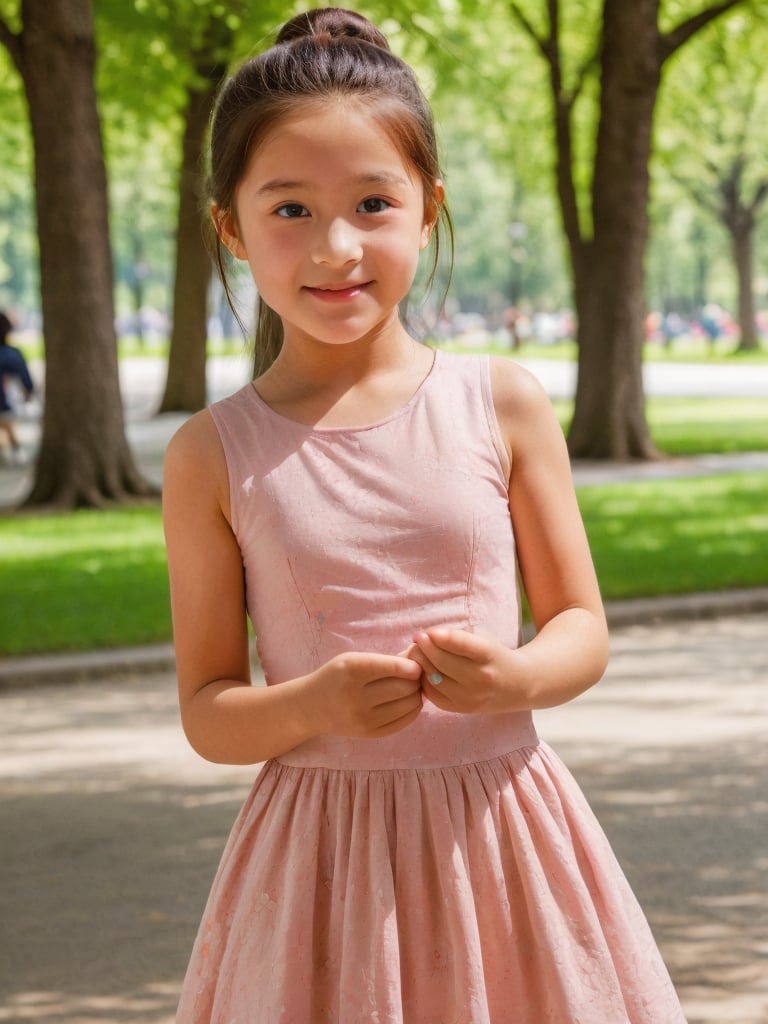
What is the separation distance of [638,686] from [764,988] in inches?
150

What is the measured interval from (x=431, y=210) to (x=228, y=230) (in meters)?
0.28

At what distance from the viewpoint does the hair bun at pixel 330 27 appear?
231cm

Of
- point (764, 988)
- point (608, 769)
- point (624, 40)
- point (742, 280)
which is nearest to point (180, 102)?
point (624, 40)

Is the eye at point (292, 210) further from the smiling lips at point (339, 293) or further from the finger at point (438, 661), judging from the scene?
the finger at point (438, 661)

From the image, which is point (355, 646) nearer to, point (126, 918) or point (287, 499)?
point (287, 499)

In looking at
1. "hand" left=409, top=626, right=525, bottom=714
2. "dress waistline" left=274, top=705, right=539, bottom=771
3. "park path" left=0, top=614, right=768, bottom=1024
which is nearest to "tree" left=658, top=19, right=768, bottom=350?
"park path" left=0, top=614, right=768, bottom=1024

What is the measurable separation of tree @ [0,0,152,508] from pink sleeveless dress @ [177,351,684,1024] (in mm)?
13070

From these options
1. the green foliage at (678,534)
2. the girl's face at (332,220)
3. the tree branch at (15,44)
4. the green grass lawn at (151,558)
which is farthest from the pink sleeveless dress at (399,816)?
the tree branch at (15,44)

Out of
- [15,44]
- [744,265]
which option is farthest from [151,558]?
[744,265]

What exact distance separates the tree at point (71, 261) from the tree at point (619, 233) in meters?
5.88

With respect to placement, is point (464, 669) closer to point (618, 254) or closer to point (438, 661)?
point (438, 661)

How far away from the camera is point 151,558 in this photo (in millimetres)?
11867

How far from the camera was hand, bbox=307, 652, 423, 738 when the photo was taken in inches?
75.0

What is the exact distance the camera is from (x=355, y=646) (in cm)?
212
